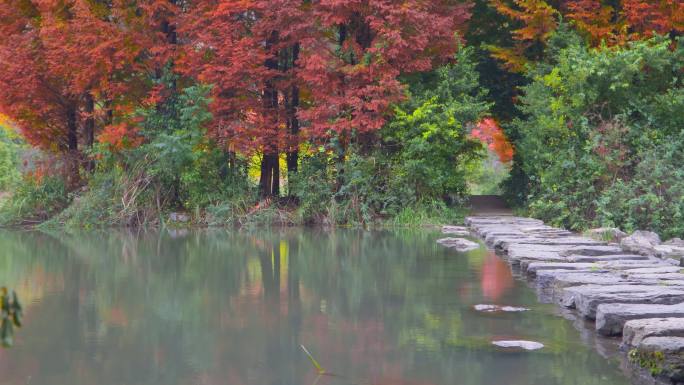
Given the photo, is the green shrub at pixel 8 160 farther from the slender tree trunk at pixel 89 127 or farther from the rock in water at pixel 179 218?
the rock in water at pixel 179 218

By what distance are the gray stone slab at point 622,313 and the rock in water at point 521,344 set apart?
512mm

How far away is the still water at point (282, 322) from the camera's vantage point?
193 inches

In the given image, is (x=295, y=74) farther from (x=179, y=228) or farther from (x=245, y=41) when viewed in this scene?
(x=179, y=228)

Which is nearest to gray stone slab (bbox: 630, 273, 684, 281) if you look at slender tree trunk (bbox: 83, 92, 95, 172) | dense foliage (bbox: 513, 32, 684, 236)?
dense foliage (bbox: 513, 32, 684, 236)

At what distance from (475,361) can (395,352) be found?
53 centimetres

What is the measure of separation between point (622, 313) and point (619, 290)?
680mm

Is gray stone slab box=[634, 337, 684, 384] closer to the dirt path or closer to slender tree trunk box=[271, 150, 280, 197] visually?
the dirt path

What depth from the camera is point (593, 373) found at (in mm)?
4809

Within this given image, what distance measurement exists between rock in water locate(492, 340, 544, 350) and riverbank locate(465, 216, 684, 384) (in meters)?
0.53

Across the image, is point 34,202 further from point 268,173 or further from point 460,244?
point 460,244

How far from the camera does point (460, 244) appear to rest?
12.2 metres

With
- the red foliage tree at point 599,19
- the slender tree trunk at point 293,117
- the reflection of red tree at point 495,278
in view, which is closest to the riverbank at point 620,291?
the reflection of red tree at point 495,278

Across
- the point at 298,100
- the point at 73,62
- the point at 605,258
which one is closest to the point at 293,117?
the point at 298,100

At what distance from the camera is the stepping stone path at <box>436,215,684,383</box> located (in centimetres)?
470
